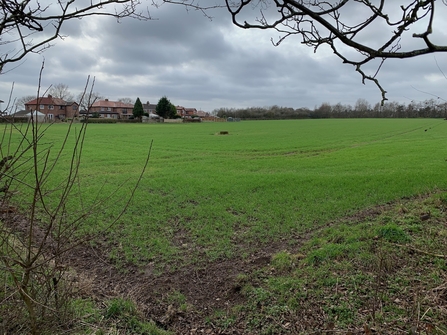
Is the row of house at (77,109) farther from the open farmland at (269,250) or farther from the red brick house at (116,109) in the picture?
the open farmland at (269,250)

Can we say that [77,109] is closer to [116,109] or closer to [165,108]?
[165,108]

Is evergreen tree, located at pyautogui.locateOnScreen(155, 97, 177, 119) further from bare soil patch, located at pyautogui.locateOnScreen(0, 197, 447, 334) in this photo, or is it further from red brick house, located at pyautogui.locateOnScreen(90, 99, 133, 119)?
bare soil patch, located at pyautogui.locateOnScreen(0, 197, 447, 334)

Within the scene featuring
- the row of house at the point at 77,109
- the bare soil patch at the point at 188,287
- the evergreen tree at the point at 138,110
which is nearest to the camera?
the row of house at the point at 77,109

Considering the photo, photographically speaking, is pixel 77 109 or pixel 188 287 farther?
pixel 188 287

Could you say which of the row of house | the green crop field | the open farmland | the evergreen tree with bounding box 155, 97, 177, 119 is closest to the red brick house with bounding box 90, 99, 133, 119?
the row of house

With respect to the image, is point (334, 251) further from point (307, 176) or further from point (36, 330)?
point (307, 176)

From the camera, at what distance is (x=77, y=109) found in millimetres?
2588

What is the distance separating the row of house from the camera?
100 inches

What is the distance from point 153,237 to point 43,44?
19.8ft

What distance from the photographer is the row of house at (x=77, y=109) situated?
255cm

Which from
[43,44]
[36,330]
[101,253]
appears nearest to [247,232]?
[101,253]

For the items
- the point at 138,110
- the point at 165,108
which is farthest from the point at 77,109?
the point at 165,108

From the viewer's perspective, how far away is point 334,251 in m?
6.32

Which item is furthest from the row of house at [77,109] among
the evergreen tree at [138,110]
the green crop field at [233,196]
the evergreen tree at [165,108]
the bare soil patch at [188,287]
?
the evergreen tree at [165,108]
